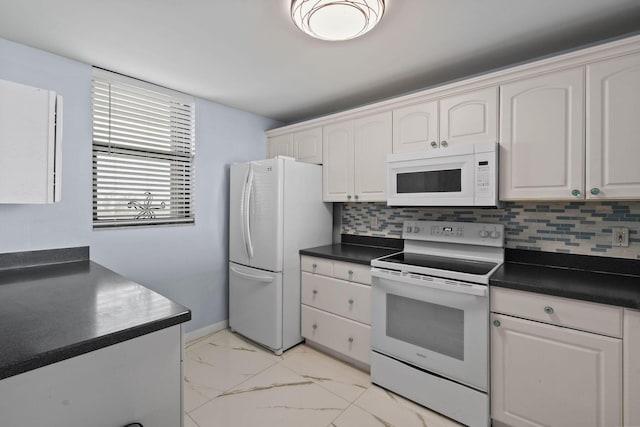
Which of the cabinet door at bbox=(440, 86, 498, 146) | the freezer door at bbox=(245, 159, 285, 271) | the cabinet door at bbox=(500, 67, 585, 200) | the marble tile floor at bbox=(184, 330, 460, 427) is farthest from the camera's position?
the freezer door at bbox=(245, 159, 285, 271)

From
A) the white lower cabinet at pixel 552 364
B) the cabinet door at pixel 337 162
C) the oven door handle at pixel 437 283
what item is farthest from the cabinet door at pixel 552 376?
the cabinet door at pixel 337 162

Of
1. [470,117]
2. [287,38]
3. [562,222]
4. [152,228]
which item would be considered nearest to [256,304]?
[152,228]

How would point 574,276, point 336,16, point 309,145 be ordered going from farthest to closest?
point 309,145 → point 574,276 → point 336,16

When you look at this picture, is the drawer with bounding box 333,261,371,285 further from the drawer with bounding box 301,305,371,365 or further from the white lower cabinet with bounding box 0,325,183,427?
the white lower cabinet with bounding box 0,325,183,427

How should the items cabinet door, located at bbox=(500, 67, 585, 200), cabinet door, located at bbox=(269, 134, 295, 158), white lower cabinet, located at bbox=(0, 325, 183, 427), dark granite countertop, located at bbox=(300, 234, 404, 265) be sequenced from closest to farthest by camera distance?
white lower cabinet, located at bbox=(0, 325, 183, 427) < cabinet door, located at bbox=(500, 67, 585, 200) < dark granite countertop, located at bbox=(300, 234, 404, 265) < cabinet door, located at bbox=(269, 134, 295, 158)

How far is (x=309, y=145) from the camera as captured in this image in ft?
9.68

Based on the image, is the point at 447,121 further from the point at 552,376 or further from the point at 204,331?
the point at 204,331

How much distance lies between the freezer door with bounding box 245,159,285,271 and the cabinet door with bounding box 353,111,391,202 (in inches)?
25.9

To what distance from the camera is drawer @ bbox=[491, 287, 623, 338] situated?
1385mm

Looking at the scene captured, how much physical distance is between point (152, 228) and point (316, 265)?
4.55ft

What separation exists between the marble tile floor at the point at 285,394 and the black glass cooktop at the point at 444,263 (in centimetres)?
89

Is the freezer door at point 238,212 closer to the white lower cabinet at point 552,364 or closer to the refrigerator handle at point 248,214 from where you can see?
the refrigerator handle at point 248,214

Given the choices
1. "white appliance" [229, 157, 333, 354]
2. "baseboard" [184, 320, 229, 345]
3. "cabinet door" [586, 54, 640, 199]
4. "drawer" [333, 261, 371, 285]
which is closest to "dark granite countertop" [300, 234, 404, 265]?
"drawer" [333, 261, 371, 285]

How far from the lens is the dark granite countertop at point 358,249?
7.84 ft
